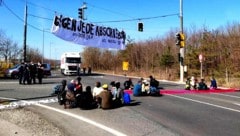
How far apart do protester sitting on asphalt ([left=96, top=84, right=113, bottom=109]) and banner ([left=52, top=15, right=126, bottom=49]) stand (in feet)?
50.8

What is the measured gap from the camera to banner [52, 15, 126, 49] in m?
31.7

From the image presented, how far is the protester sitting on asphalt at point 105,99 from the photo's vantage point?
16.2 m

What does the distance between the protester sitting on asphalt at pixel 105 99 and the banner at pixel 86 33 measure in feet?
50.8

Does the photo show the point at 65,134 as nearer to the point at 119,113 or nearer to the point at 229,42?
the point at 119,113

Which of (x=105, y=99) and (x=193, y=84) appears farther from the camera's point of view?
(x=193, y=84)

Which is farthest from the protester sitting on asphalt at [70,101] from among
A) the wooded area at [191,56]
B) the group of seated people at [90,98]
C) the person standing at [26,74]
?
the wooded area at [191,56]

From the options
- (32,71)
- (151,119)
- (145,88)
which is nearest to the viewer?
(151,119)

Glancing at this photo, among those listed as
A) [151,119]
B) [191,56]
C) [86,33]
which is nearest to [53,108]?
[151,119]

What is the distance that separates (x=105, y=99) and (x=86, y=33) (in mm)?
19124

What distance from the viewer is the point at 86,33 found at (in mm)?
34719

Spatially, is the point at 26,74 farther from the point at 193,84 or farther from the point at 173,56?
the point at 173,56

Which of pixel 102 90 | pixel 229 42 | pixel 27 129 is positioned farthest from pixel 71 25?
pixel 229 42

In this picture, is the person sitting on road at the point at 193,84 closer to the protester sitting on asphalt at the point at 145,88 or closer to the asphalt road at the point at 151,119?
the protester sitting on asphalt at the point at 145,88

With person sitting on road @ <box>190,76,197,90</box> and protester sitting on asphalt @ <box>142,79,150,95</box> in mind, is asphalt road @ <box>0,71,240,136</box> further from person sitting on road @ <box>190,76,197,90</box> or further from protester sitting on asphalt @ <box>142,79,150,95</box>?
person sitting on road @ <box>190,76,197,90</box>
